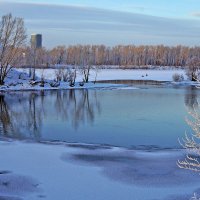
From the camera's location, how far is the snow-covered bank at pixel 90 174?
10688 mm

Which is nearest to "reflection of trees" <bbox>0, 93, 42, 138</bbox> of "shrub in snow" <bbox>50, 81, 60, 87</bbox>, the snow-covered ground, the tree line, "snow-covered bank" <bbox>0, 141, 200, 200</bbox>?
the snow-covered ground

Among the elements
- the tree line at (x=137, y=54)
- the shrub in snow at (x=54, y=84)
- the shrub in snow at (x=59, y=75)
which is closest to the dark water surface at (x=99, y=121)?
the shrub in snow at (x=54, y=84)

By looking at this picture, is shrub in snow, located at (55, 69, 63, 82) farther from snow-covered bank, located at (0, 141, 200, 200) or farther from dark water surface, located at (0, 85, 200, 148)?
snow-covered bank, located at (0, 141, 200, 200)

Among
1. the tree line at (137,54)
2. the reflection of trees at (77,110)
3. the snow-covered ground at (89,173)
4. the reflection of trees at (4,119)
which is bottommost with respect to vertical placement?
the snow-covered ground at (89,173)

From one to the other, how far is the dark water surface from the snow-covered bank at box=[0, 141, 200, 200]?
5.46 feet

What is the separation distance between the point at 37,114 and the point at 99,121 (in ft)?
14.5

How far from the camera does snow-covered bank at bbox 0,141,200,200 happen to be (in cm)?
1069

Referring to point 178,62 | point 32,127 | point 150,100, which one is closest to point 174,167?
point 32,127

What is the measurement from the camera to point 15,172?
12352mm

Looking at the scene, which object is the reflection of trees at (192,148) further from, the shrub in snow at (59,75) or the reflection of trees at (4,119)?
the shrub in snow at (59,75)

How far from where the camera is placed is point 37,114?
2417 cm

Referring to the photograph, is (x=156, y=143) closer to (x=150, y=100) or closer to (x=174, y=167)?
(x=174, y=167)

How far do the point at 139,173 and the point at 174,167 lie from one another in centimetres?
138

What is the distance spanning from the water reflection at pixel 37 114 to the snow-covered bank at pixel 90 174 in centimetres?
323
